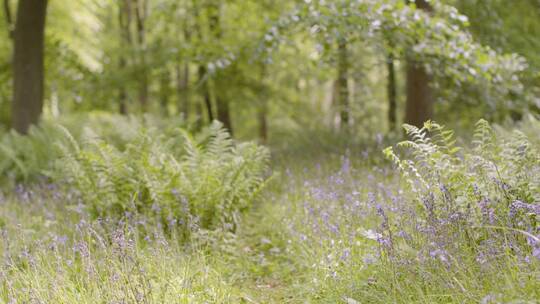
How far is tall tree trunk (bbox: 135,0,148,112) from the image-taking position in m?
13.3

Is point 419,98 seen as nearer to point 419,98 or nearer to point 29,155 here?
point 419,98

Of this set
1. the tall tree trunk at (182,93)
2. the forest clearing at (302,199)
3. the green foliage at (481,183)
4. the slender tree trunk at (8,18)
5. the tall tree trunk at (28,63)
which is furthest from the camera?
the tall tree trunk at (182,93)

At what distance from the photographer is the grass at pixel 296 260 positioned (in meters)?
3.07

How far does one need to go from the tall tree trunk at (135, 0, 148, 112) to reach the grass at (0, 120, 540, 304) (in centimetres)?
805

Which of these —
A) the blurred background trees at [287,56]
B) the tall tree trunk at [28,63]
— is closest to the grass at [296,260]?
the blurred background trees at [287,56]

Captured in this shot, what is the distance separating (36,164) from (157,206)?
4274 millimetres

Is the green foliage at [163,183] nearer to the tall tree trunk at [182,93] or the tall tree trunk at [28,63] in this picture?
the tall tree trunk at [182,93]

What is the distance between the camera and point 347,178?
5691mm

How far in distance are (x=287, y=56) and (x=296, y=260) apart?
34.7ft

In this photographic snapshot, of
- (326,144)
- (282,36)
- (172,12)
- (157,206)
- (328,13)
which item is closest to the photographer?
(157,206)

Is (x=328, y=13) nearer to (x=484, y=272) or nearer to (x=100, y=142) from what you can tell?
(x=100, y=142)

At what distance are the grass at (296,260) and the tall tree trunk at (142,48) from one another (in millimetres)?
8053

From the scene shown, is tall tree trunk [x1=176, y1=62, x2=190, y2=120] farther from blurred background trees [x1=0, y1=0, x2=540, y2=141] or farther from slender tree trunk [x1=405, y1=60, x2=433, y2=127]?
slender tree trunk [x1=405, y1=60, x2=433, y2=127]

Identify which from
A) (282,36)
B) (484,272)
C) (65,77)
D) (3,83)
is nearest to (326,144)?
(282,36)
